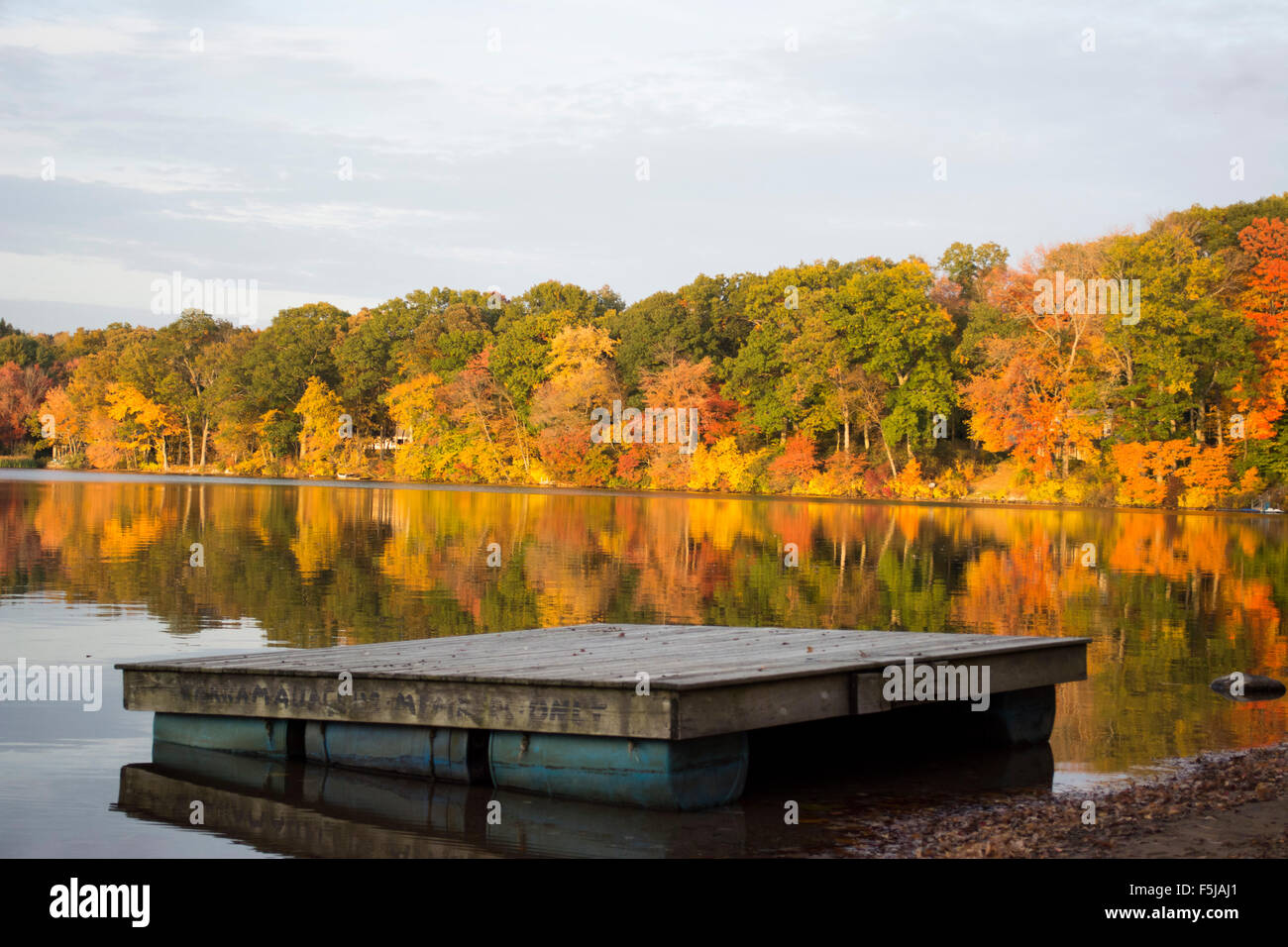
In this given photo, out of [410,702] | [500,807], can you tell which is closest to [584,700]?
[500,807]

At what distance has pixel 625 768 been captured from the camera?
25.1 ft

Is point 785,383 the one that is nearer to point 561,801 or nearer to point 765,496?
point 765,496

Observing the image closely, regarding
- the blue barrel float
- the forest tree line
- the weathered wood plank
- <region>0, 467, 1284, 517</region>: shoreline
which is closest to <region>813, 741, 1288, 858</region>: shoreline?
the blue barrel float

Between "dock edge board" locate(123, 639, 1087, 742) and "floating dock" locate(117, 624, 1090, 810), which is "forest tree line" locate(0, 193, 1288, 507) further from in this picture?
"dock edge board" locate(123, 639, 1087, 742)

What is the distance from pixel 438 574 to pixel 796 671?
46.5 feet

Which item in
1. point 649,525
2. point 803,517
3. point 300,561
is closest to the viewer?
point 300,561

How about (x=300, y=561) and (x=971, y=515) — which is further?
(x=971, y=515)

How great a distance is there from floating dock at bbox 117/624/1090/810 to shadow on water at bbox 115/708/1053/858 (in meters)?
0.16

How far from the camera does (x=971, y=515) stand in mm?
47281

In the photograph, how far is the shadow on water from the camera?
A: 7.08 meters

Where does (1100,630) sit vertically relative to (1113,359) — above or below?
below

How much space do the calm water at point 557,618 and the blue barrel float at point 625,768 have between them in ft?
0.48
